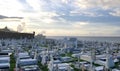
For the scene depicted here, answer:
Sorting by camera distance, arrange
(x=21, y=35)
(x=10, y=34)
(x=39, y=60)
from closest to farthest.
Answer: (x=39, y=60)
(x=10, y=34)
(x=21, y=35)

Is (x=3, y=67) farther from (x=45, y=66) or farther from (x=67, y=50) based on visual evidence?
(x=67, y=50)

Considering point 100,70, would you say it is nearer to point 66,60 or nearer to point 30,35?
point 66,60

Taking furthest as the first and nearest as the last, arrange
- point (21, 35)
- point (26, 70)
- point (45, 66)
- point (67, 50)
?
point (21, 35)
point (67, 50)
point (45, 66)
point (26, 70)

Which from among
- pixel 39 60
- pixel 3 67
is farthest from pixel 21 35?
pixel 3 67

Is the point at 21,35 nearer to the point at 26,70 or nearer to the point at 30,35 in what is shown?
the point at 30,35

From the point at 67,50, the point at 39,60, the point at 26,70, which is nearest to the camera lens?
the point at 26,70

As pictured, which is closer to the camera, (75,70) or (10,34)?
(75,70)

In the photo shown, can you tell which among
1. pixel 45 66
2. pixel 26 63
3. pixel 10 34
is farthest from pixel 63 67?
pixel 10 34

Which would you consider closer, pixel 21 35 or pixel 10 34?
pixel 10 34

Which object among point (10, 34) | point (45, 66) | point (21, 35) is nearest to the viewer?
point (45, 66)
